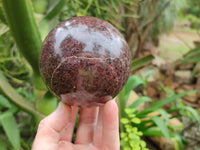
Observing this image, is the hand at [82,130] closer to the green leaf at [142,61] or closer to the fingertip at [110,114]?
the fingertip at [110,114]

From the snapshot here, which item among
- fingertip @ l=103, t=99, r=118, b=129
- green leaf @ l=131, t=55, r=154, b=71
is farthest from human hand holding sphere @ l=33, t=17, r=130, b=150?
green leaf @ l=131, t=55, r=154, b=71

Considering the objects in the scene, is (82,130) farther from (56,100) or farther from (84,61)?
(84,61)

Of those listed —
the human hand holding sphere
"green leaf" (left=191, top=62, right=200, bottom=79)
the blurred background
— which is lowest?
"green leaf" (left=191, top=62, right=200, bottom=79)

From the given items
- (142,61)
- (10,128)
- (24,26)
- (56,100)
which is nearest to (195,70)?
(142,61)

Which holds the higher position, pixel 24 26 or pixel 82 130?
pixel 24 26

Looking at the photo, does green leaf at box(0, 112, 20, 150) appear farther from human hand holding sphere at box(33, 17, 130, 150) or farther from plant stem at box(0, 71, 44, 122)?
human hand holding sphere at box(33, 17, 130, 150)
